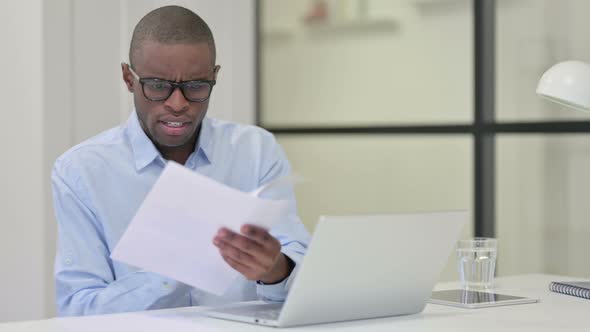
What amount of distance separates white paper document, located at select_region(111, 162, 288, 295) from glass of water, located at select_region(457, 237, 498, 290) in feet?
2.18

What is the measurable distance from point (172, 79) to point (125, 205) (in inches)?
11.3

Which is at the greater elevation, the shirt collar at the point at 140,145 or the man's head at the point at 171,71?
the man's head at the point at 171,71

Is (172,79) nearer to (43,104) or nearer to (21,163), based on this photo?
(43,104)

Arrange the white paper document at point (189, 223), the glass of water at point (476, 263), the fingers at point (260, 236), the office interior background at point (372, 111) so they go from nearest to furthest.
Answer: the white paper document at point (189, 223) → the fingers at point (260, 236) → the glass of water at point (476, 263) → the office interior background at point (372, 111)

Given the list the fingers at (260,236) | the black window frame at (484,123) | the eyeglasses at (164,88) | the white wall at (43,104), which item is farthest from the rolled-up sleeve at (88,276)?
the black window frame at (484,123)

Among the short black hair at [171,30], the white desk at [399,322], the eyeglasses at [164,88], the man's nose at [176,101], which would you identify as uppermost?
the short black hair at [171,30]

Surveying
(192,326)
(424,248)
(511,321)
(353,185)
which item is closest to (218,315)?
(192,326)

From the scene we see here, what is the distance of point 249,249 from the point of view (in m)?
1.57

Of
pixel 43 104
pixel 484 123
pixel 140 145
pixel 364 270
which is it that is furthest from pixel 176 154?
pixel 484 123

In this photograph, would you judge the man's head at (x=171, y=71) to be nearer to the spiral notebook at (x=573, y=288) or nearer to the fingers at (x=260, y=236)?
the fingers at (x=260, y=236)

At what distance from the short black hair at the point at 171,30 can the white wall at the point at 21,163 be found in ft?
4.65

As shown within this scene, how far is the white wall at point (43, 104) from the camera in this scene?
3385mm

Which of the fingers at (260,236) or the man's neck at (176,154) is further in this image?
the man's neck at (176,154)

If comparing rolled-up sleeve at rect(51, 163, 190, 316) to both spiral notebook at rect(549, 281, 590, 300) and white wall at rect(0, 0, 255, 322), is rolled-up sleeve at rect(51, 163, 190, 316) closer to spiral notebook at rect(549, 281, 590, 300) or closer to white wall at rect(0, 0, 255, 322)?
spiral notebook at rect(549, 281, 590, 300)
